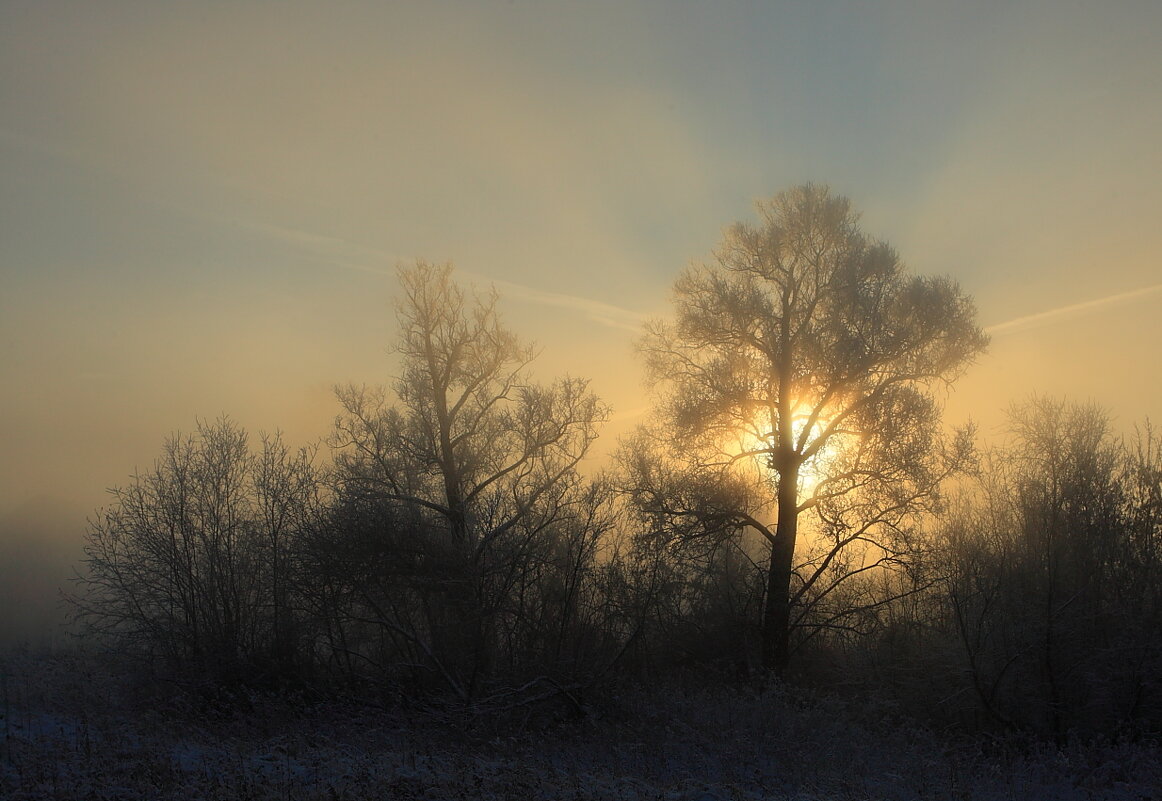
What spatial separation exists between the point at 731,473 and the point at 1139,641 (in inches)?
331

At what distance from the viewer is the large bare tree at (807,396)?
57.0ft

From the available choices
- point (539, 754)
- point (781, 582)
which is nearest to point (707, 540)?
point (781, 582)

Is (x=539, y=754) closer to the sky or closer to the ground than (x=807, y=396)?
closer to the ground

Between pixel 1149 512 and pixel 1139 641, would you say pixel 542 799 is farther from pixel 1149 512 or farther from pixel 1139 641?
pixel 1149 512

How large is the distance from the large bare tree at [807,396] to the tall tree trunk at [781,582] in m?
0.03

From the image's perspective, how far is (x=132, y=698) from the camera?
55.4 feet

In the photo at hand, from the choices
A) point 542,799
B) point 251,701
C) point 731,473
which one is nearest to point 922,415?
point 731,473

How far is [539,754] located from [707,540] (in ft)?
25.6

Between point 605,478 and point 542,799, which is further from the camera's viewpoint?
point 605,478

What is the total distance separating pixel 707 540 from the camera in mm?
18734

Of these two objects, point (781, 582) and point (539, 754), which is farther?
point (781, 582)

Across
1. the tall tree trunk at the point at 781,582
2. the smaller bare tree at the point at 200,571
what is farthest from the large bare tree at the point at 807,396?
the smaller bare tree at the point at 200,571

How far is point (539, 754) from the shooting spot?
1211 cm

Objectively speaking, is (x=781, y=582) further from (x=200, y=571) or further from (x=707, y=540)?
(x=200, y=571)
